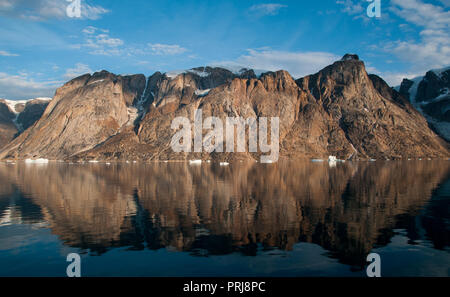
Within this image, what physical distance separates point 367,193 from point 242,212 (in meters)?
29.9

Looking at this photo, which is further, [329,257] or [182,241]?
[182,241]

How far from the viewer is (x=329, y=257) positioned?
2828cm

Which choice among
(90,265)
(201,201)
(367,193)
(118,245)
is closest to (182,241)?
(118,245)

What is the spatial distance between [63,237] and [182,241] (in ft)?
38.2

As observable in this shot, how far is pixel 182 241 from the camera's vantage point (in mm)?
33031
